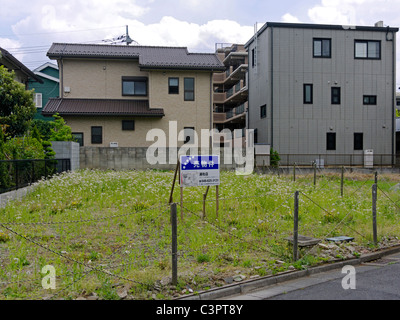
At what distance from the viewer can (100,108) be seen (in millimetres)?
24719

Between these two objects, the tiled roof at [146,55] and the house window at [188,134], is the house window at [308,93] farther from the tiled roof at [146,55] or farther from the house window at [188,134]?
the house window at [188,134]

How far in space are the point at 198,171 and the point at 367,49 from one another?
23.6 metres

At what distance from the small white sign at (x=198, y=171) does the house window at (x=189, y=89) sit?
17148 millimetres

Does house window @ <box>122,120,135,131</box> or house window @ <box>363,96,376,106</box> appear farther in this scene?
house window @ <box>363,96,376,106</box>

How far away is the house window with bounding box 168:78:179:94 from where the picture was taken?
26.0 m

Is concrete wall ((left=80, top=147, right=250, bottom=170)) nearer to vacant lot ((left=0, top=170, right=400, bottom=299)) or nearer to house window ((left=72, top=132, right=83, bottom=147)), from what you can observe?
house window ((left=72, top=132, right=83, bottom=147))

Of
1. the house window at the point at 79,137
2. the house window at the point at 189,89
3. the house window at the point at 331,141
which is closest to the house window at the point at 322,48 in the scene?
the house window at the point at 331,141

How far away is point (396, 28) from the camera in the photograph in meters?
27.8

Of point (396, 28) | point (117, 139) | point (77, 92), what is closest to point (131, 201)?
point (117, 139)

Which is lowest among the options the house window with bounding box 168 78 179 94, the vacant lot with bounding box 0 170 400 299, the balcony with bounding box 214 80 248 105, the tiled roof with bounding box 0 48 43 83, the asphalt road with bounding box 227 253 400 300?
the asphalt road with bounding box 227 253 400 300

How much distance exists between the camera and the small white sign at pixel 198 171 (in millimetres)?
9055

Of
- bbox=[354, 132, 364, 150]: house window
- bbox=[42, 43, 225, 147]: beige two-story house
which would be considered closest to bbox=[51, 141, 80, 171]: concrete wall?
bbox=[42, 43, 225, 147]: beige two-story house

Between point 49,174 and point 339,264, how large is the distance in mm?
11388
